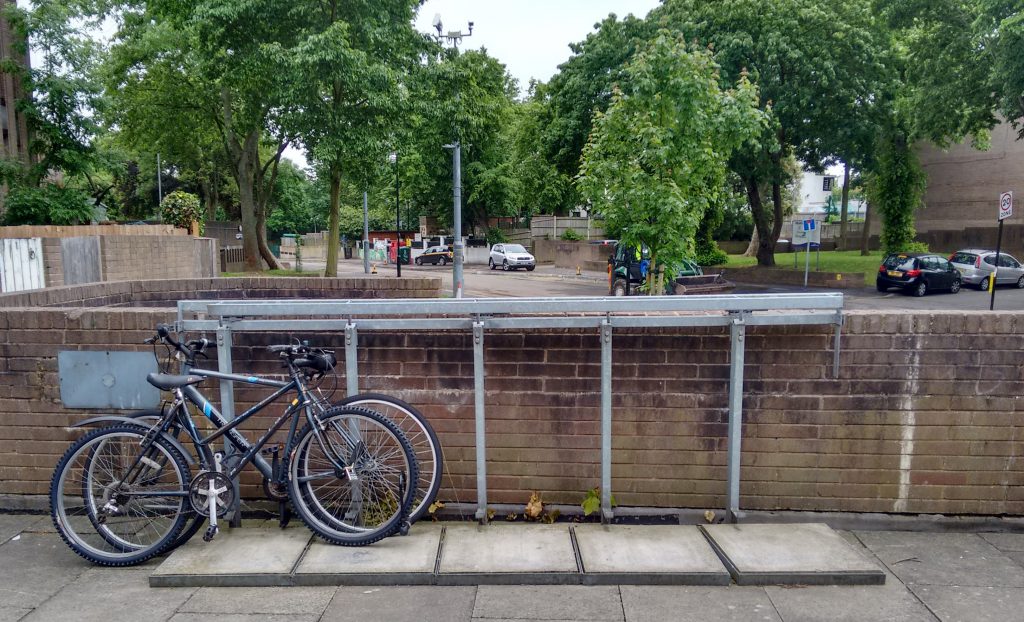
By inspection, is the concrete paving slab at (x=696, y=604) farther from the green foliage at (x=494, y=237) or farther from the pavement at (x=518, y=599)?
the green foliage at (x=494, y=237)

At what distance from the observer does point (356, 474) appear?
4.46 metres

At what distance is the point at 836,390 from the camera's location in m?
4.87

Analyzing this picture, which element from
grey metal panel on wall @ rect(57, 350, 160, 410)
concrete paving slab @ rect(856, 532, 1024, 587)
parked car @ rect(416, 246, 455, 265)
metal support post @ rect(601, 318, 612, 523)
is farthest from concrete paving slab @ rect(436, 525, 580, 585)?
parked car @ rect(416, 246, 455, 265)

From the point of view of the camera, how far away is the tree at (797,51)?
28297 millimetres

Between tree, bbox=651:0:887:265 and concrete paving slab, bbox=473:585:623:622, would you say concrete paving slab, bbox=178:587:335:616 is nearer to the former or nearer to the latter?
concrete paving slab, bbox=473:585:623:622

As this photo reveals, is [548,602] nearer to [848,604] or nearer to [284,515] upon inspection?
[848,604]

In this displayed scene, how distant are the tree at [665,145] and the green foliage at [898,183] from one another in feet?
Answer: 58.0

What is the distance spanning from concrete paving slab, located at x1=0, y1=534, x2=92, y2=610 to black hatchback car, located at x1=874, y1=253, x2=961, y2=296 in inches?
1110

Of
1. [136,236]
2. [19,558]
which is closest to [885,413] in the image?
[19,558]

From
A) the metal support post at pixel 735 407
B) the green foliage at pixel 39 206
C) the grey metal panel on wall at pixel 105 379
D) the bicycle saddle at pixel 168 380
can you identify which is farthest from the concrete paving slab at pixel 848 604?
the green foliage at pixel 39 206

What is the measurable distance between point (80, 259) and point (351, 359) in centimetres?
1092

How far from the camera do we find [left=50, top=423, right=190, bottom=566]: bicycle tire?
4.41 meters

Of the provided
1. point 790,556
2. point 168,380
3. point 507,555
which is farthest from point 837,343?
point 168,380

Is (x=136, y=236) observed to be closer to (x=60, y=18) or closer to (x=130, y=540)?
(x=60, y=18)
